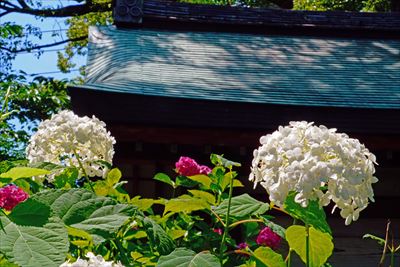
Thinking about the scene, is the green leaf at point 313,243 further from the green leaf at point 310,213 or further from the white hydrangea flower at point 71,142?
the white hydrangea flower at point 71,142

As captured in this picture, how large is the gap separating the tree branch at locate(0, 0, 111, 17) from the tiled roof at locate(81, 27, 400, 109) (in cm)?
800

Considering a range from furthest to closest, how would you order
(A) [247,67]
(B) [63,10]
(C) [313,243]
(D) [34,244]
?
(B) [63,10], (A) [247,67], (C) [313,243], (D) [34,244]

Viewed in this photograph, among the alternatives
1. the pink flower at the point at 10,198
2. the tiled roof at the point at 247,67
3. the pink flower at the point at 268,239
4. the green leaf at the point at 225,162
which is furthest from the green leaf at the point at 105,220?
the tiled roof at the point at 247,67

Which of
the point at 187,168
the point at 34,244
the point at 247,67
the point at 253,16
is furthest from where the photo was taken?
the point at 253,16

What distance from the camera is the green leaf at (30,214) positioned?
967 millimetres

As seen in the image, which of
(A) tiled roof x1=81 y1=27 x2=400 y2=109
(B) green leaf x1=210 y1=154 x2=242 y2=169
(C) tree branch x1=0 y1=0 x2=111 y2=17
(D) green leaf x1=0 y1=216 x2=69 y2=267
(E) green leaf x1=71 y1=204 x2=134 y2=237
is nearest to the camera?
(D) green leaf x1=0 y1=216 x2=69 y2=267

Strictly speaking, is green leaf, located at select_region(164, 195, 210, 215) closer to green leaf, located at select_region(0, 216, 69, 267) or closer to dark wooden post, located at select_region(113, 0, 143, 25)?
green leaf, located at select_region(0, 216, 69, 267)

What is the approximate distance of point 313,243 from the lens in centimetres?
123

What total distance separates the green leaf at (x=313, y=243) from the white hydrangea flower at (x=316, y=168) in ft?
0.18

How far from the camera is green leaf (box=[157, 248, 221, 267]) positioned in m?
1.19

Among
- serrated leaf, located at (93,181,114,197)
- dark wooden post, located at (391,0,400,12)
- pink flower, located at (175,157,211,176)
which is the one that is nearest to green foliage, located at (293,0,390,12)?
dark wooden post, located at (391,0,400,12)

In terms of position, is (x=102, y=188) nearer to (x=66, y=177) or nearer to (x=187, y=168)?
(x=66, y=177)

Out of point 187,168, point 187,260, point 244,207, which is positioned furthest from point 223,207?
point 187,168

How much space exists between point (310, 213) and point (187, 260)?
0.79 feet
